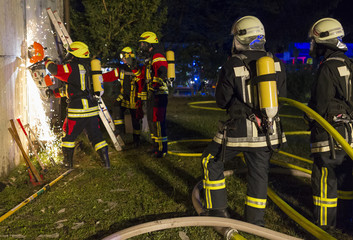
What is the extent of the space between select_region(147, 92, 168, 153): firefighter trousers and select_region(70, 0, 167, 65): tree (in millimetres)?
3019

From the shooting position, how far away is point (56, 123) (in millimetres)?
7449

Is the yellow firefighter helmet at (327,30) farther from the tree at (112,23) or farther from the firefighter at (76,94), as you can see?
the tree at (112,23)

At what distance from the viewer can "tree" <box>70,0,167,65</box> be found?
8977mm

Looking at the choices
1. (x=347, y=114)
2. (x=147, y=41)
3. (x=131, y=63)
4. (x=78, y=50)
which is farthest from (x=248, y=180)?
(x=131, y=63)

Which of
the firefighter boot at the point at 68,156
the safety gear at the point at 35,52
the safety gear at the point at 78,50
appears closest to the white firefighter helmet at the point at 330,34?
the safety gear at the point at 78,50

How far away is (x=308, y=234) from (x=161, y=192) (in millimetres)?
2069

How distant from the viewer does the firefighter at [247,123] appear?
357 cm

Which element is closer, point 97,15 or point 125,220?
point 125,220

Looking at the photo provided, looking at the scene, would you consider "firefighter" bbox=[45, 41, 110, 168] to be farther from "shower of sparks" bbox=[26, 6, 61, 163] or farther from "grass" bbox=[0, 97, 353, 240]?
"shower of sparks" bbox=[26, 6, 61, 163]

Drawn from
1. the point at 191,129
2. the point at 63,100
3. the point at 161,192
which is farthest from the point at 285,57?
the point at 161,192

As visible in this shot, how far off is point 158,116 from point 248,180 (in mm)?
3320

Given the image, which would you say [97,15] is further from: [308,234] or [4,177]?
[308,234]

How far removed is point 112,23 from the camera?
9125mm

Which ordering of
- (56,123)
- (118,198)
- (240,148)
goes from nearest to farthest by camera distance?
1. (240,148)
2. (118,198)
3. (56,123)
